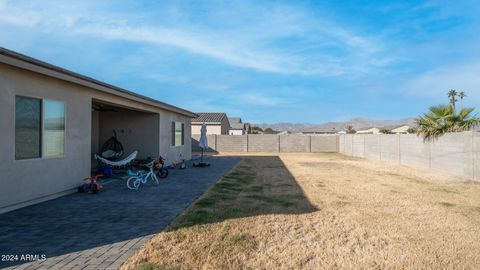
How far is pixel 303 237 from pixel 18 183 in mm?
5642

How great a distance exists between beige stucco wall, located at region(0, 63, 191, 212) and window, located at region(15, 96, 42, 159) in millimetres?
135

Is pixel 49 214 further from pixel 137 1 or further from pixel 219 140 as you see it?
pixel 219 140

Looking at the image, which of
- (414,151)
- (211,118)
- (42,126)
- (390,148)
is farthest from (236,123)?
(42,126)

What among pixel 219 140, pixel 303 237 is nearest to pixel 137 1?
pixel 303 237

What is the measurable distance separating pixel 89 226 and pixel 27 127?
116 inches

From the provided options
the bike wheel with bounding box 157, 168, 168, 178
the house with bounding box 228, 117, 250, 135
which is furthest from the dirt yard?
the house with bounding box 228, 117, 250, 135

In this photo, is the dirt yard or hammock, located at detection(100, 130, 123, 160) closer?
the dirt yard

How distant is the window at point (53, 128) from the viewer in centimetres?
700

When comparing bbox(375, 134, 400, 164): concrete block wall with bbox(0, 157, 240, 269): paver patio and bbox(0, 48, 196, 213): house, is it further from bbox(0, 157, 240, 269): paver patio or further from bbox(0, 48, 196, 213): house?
bbox(0, 48, 196, 213): house

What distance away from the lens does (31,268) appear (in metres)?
3.47

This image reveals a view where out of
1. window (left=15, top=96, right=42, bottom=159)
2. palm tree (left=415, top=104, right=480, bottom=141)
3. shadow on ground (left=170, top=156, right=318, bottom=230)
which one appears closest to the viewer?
shadow on ground (left=170, top=156, right=318, bottom=230)

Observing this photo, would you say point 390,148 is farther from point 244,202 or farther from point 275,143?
point 244,202

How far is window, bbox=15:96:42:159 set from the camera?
6.27 m

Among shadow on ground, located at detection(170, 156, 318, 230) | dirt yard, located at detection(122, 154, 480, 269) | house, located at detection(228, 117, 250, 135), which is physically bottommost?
dirt yard, located at detection(122, 154, 480, 269)
